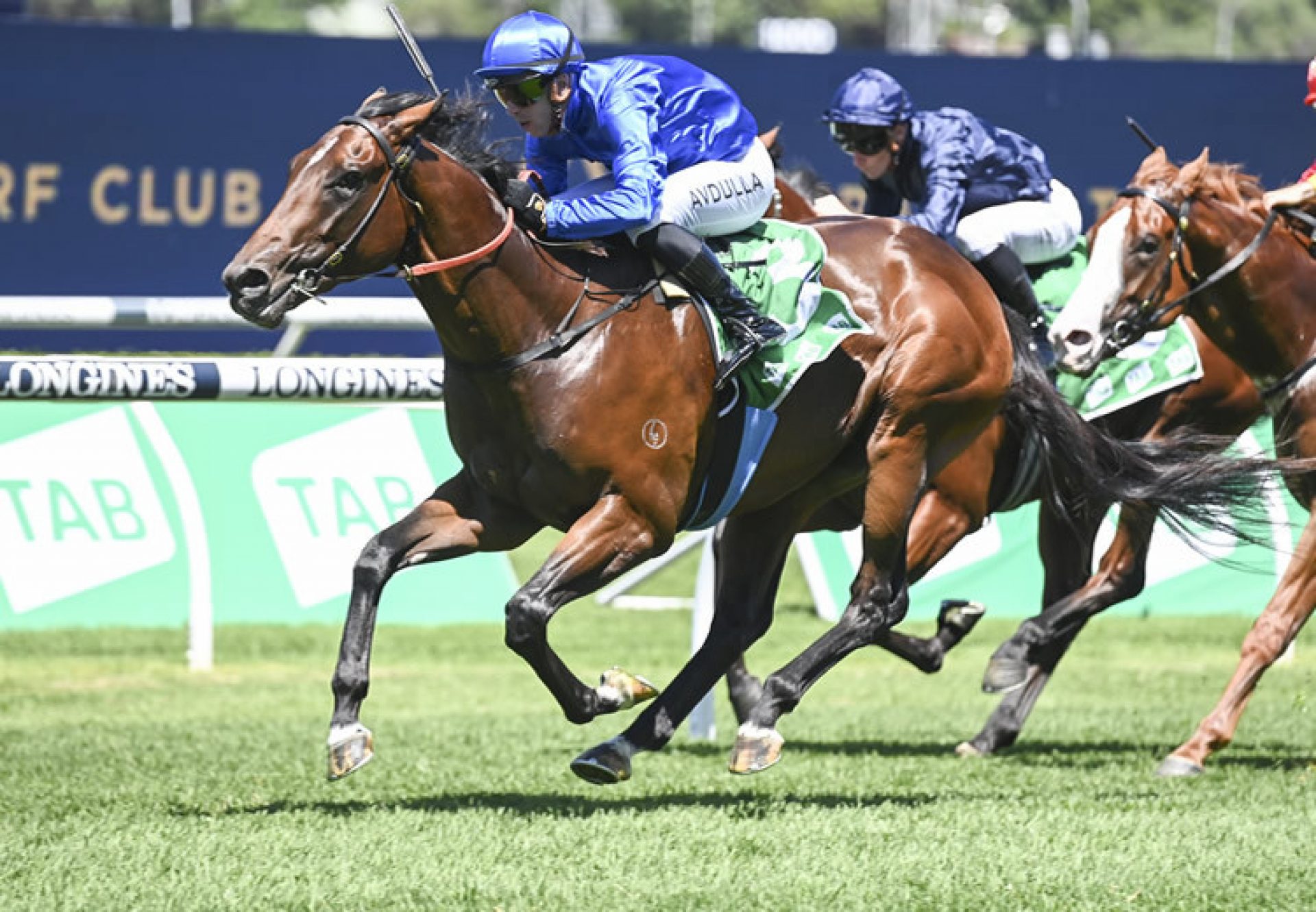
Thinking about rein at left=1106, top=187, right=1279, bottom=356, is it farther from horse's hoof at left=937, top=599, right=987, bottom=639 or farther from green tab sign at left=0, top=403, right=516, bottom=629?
green tab sign at left=0, top=403, right=516, bottom=629

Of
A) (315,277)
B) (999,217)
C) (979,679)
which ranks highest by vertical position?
(315,277)

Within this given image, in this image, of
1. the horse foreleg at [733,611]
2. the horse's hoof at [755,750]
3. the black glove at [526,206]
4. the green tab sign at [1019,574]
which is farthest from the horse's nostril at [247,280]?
the green tab sign at [1019,574]

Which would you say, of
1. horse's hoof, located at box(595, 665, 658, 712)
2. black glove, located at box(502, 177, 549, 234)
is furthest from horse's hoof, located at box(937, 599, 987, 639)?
black glove, located at box(502, 177, 549, 234)

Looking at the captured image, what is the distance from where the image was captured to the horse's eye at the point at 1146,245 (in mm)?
6238

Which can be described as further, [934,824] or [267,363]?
[267,363]

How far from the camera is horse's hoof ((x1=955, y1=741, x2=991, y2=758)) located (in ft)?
22.6

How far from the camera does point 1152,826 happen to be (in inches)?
204

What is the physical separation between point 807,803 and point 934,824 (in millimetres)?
529

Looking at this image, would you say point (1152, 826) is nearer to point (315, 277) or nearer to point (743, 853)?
point (743, 853)

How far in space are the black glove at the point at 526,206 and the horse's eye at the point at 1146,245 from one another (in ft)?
6.64

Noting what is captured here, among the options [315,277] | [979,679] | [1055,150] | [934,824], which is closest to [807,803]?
[934,824]

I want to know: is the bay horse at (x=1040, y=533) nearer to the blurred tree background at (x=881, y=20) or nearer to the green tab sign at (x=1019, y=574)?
the green tab sign at (x=1019, y=574)

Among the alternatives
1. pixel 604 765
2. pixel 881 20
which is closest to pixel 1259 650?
pixel 604 765

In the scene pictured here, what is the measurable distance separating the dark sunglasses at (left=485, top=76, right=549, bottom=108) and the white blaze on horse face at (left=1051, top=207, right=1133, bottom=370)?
1.93 meters
